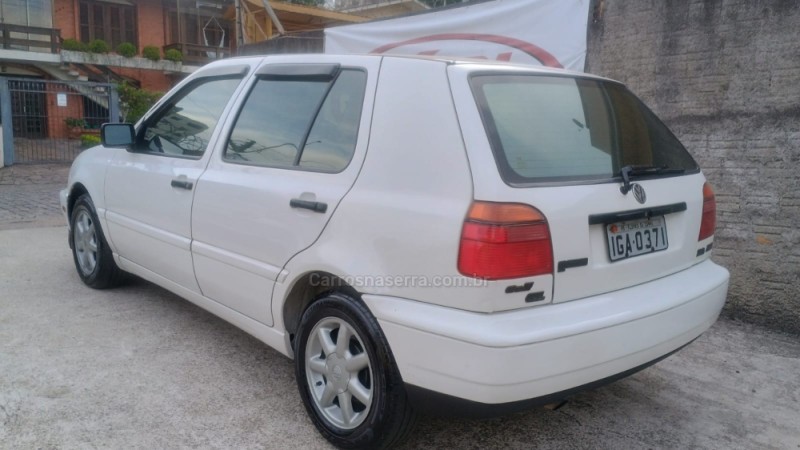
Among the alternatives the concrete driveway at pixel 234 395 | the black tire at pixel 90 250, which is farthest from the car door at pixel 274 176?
the black tire at pixel 90 250

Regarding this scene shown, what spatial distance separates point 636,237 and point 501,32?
11.7 ft

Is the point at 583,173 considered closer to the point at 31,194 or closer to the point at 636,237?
the point at 636,237

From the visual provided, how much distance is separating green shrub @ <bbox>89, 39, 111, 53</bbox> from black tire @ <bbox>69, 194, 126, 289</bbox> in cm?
2043

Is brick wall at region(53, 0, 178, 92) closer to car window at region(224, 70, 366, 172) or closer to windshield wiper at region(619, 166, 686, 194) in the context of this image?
car window at region(224, 70, 366, 172)

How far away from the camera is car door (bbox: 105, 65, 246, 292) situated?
11.6 ft

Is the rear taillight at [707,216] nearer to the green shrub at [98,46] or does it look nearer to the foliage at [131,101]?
the foliage at [131,101]

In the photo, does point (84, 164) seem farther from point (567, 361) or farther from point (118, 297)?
point (567, 361)

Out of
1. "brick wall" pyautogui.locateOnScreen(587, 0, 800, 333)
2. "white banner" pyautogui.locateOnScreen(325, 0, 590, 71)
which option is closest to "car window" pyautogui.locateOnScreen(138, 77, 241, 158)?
"white banner" pyautogui.locateOnScreen(325, 0, 590, 71)

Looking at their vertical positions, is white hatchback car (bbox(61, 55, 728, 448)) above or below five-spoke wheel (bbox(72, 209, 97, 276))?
above

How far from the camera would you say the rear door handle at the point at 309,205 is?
2.65 meters

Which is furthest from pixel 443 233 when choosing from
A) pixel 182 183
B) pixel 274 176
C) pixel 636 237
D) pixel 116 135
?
pixel 116 135

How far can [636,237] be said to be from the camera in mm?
2580

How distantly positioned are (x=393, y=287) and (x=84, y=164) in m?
3.41

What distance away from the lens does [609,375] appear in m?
2.41
